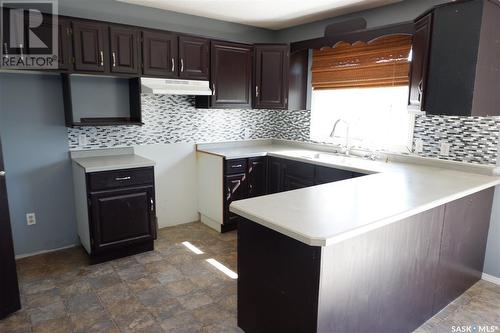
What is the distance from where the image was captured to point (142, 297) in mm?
2582

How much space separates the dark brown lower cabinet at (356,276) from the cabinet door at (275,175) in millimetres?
1823

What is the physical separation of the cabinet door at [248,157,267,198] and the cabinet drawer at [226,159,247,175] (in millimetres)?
77

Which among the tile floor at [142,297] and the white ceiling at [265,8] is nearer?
the tile floor at [142,297]

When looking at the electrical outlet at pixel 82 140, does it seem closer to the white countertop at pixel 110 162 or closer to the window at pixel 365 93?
the white countertop at pixel 110 162

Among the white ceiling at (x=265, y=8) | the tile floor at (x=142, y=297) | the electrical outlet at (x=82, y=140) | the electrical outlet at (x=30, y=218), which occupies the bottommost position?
the tile floor at (x=142, y=297)

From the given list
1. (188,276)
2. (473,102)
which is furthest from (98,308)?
(473,102)

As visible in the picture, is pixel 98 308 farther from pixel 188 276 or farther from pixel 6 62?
pixel 6 62

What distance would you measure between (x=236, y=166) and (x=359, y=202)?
2006mm

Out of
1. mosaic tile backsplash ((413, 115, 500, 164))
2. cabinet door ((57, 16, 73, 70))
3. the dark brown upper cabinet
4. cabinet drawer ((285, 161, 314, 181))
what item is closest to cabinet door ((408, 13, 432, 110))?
the dark brown upper cabinet

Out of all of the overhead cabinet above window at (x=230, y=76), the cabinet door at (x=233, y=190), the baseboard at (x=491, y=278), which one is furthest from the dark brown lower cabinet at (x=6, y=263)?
the baseboard at (x=491, y=278)

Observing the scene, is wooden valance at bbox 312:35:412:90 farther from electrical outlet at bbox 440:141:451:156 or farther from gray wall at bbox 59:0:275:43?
gray wall at bbox 59:0:275:43

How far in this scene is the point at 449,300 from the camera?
2484mm

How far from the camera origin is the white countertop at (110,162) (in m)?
2.95

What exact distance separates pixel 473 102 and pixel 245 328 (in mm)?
1984
